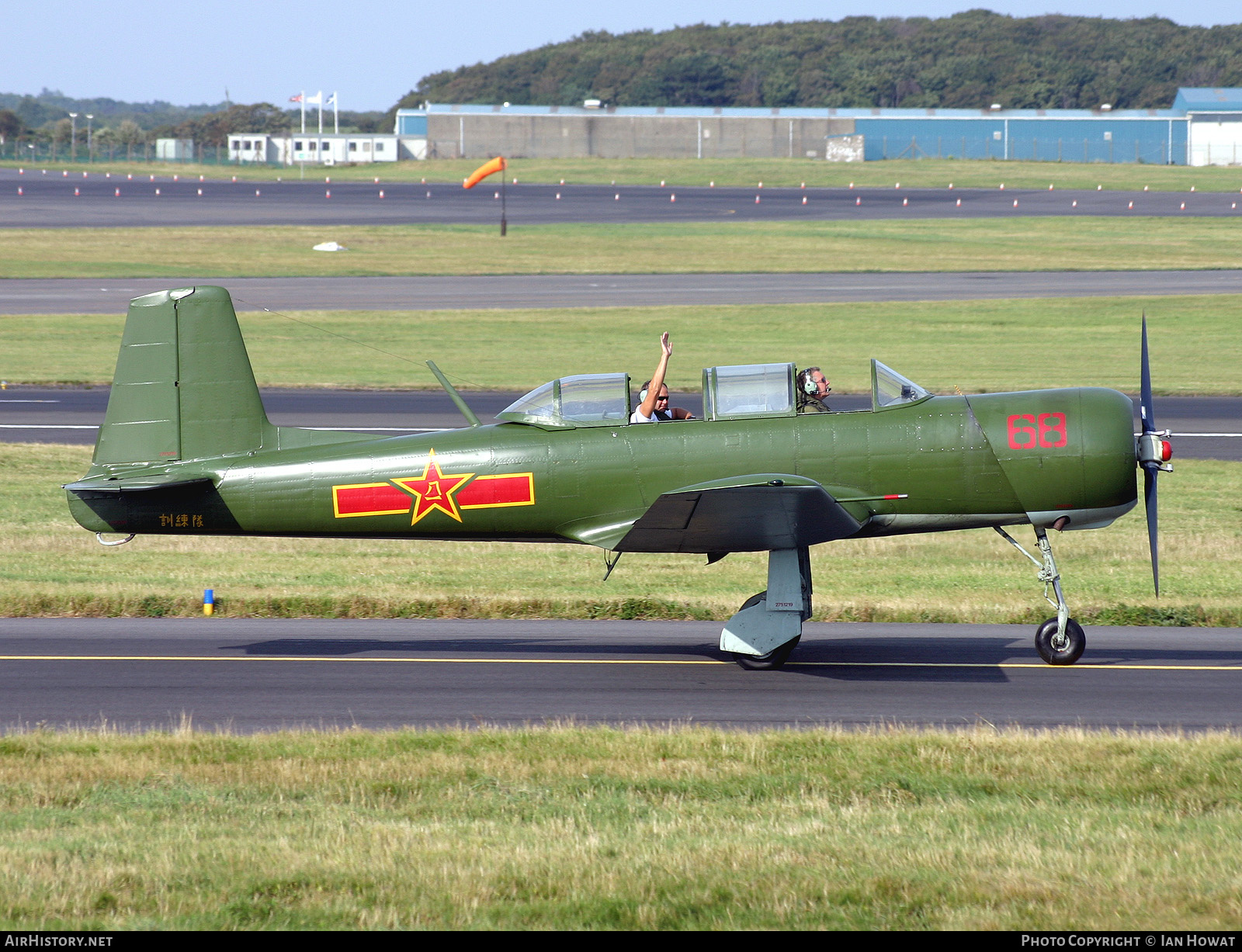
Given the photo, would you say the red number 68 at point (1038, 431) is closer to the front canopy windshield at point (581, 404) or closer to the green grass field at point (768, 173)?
the front canopy windshield at point (581, 404)

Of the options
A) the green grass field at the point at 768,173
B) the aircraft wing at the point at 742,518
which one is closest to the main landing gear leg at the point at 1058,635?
the aircraft wing at the point at 742,518

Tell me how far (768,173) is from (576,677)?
98.9 meters

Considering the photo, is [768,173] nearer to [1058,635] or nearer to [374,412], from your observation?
[374,412]

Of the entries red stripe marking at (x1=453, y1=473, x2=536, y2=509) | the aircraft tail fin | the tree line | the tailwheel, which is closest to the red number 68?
the tailwheel

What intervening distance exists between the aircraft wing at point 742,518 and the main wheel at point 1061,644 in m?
2.22

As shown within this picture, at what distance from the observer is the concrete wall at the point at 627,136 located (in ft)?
432

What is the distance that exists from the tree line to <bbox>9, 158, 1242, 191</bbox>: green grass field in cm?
5953

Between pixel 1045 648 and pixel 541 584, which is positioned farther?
pixel 541 584

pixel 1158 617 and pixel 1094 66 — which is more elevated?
pixel 1094 66

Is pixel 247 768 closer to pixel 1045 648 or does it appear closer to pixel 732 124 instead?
pixel 1045 648

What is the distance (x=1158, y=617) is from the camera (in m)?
14.1

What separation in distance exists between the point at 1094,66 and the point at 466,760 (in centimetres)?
18351

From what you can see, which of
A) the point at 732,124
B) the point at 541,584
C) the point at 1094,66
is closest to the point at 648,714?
the point at 541,584

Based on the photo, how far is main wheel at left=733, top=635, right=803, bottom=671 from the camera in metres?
11.9
